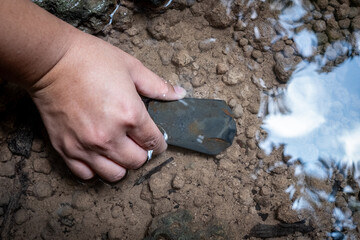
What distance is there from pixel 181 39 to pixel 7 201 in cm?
131

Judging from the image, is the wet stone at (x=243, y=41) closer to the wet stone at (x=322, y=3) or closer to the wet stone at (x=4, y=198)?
the wet stone at (x=322, y=3)

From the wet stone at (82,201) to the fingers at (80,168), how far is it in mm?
137

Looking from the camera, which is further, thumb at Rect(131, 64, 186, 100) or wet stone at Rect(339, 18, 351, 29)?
wet stone at Rect(339, 18, 351, 29)

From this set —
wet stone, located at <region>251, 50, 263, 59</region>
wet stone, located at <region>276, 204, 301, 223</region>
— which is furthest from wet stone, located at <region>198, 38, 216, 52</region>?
wet stone, located at <region>276, 204, 301, 223</region>

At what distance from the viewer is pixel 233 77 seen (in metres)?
1.91

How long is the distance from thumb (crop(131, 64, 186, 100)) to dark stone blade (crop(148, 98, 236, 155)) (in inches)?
1.8

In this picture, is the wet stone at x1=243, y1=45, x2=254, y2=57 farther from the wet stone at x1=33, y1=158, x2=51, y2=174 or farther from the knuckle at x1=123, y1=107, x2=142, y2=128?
the wet stone at x1=33, y1=158, x2=51, y2=174

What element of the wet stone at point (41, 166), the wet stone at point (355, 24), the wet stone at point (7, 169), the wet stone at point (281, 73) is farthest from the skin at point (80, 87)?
the wet stone at point (355, 24)

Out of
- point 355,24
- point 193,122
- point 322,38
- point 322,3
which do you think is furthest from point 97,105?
Result: point 355,24

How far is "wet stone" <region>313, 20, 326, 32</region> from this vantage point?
202cm

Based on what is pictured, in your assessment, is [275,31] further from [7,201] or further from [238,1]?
[7,201]

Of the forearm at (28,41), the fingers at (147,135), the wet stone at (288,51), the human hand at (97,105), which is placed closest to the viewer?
Answer: the forearm at (28,41)

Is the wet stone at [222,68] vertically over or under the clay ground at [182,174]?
over

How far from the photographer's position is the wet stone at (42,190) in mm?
1751
